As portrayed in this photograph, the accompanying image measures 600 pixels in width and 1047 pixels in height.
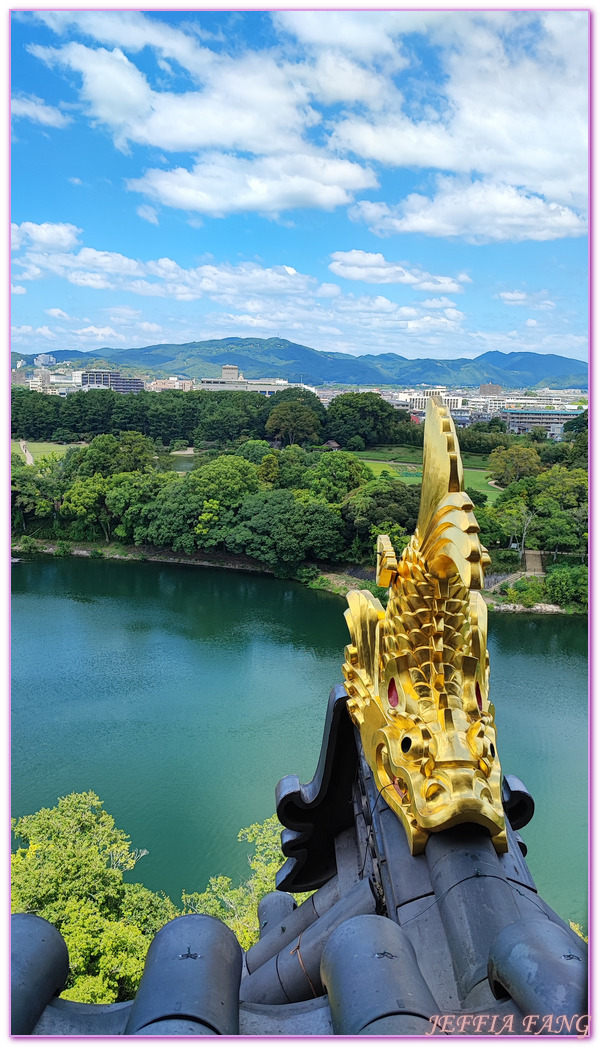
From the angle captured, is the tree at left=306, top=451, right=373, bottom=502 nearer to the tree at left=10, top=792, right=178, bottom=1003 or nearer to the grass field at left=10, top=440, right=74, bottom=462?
the grass field at left=10, top=440, right=74, bottom=462

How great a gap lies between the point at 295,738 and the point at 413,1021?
932 cm

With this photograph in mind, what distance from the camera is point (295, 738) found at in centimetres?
1036

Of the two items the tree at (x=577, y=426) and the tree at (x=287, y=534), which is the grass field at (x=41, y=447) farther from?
the tree at (x=577, y=426)

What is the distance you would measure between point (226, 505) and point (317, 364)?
13027 centimetres

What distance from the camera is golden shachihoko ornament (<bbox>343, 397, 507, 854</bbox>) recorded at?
2566 mm

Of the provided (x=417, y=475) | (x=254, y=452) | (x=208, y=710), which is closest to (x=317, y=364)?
(x=254, y=452)

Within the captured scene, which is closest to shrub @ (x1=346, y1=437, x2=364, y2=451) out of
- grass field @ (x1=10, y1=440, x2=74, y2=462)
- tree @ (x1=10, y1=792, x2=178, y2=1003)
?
grass field @ (x1=10, y1=440, x2=74, y2=462)

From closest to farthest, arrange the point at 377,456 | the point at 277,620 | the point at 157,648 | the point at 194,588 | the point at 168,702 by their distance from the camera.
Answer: the point at 168,702 → the point at 157,648 → the point at 277,620 → the point at 194,588 → the point at 377,456

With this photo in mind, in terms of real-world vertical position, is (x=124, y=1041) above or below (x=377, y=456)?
below

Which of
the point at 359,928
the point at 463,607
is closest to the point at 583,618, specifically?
the point at 463,607

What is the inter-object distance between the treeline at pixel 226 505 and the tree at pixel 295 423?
19.2 feet

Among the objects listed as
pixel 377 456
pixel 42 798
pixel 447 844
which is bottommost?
pixel 42 798

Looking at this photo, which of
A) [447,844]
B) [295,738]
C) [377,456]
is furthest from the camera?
[377,456]

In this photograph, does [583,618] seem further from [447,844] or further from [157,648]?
[447,844]
